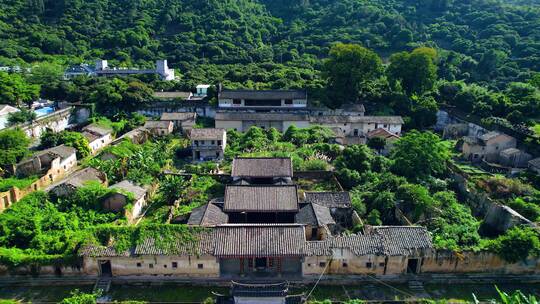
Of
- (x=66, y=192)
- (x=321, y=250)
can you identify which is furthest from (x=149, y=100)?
(x=321, y=250)

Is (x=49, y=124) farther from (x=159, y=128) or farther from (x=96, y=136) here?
(x=159, y=128)

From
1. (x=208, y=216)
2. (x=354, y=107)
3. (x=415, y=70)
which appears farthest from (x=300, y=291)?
(x=415, y=70)

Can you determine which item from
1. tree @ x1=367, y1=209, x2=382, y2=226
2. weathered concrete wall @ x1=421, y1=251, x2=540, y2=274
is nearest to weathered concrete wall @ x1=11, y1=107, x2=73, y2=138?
tree @ x1=367, y1=209, x2=382, y2=226

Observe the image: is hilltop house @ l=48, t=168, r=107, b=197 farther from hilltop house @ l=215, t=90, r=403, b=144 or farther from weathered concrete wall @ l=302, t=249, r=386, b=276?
weathered concrete wall @ l=302, t=249, r=386, b=276

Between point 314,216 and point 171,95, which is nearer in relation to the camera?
point 314,216

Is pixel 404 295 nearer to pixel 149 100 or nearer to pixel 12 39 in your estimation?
pixel 149 100
